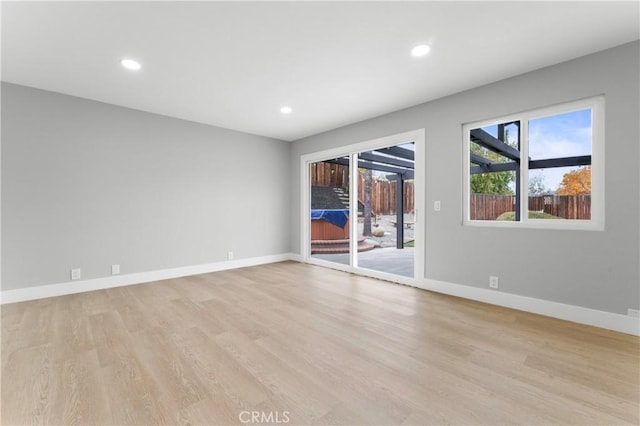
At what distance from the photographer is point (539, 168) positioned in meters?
2.89

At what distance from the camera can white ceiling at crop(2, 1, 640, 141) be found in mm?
1994

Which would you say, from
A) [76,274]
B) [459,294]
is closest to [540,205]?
[459,294]

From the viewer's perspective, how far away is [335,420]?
1.39m

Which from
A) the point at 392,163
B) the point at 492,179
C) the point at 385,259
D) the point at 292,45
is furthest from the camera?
the point at 385,259

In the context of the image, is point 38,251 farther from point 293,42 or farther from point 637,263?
point 637,263

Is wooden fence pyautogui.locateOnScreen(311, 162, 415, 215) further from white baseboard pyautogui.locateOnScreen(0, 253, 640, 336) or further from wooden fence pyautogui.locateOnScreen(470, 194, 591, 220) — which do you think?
white baseboard pyautogui.locateOnScreen(0, 253, 640, 336)

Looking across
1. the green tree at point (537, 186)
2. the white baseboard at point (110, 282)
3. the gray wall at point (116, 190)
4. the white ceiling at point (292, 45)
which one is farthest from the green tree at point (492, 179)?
the white baseboard at point (110, 282)

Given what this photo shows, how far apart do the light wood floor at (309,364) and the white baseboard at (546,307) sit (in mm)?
119

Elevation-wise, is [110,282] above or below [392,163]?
below

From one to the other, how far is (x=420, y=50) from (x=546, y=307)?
2.82m

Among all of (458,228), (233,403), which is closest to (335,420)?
(233,403)

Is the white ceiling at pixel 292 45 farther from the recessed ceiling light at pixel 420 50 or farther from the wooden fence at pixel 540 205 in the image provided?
the wooden fence at pixel 540 205

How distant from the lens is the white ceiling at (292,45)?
1994 millimetres

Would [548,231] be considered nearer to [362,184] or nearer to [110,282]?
[362,184]
